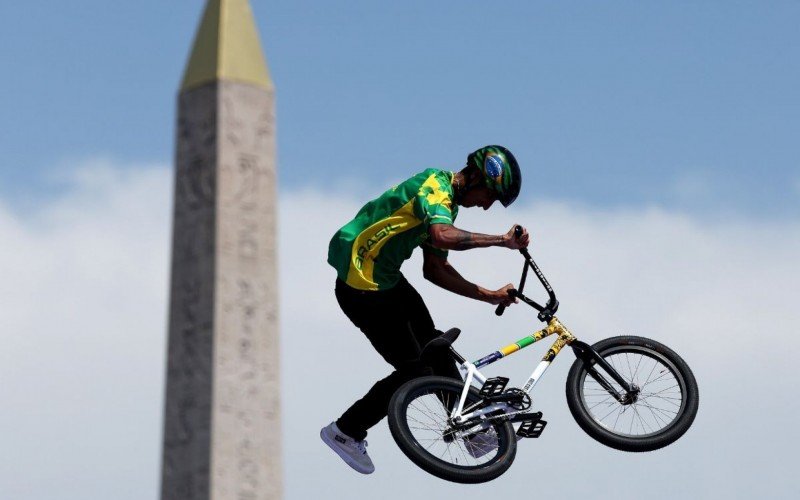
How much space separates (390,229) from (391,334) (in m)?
0.86

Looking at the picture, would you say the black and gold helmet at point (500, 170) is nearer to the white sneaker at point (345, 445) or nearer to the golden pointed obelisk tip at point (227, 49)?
the white sneaker at point (345, 445)

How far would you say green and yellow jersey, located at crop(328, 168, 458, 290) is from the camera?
15.5 m

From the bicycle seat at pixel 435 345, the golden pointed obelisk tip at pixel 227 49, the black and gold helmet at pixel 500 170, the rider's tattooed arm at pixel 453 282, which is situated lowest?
the bicycle seat at pixel 435 345

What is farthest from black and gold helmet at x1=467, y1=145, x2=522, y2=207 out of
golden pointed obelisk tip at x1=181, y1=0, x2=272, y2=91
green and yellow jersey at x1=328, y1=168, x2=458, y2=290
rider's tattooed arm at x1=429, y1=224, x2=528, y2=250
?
golden pointed obelisk tip at x1=181, y1=0, x2=272, y2=91

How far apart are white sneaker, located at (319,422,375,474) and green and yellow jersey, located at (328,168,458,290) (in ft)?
3.96

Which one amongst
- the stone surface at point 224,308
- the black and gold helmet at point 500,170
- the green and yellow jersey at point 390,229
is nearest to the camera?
the stone surface at point 224,308

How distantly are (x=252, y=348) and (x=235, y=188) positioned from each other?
0.90 metres

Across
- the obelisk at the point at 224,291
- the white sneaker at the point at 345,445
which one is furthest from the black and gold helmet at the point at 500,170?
the obelisk at the point at 224,291

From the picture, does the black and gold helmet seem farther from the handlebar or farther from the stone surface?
the stone surface

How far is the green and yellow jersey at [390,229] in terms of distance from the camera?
51.0 feet

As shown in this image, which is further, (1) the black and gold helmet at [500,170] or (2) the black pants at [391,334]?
(2) the black pants at [391,334]

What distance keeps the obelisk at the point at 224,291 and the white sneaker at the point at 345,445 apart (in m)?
4.58

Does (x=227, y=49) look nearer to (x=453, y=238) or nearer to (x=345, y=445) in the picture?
(x=453, y=238)

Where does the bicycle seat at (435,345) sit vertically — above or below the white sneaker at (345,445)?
above
